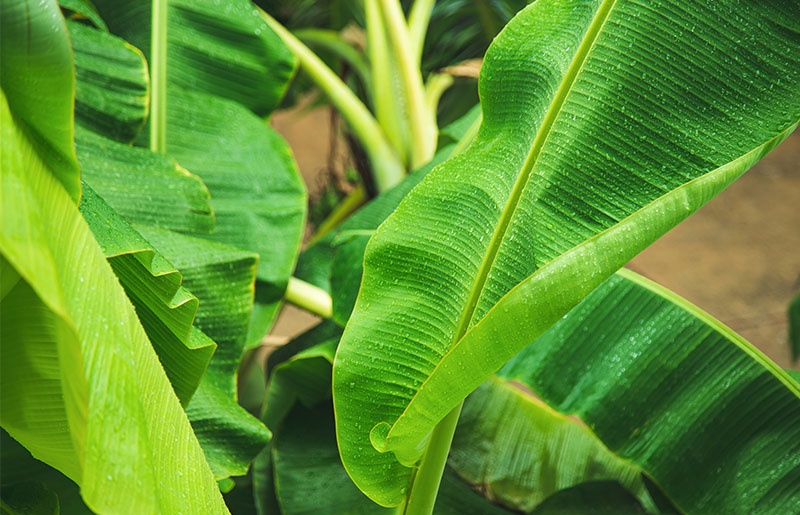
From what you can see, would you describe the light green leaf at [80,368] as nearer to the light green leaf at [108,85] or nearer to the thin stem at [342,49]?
the light green leaf at [108,85]

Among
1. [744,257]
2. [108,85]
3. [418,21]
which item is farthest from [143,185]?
[744,257]

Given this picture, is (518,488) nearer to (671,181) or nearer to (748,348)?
(748,348)

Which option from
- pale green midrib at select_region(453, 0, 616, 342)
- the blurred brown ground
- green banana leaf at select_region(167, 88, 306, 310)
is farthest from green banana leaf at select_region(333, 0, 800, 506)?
the blurred brown ground

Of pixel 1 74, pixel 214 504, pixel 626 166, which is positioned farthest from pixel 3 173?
pixel 626 166

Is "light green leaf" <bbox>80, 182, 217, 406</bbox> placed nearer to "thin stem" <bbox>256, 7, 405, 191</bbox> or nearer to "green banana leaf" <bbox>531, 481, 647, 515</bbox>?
"green banana leaf" <bbox>531, 481, 647, 515</bbox>

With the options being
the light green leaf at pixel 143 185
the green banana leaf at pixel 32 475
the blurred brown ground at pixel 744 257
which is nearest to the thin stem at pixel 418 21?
the light green leaf at pixel 143 185

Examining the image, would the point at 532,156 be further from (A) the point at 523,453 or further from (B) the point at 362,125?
(B) the point at 362,125
